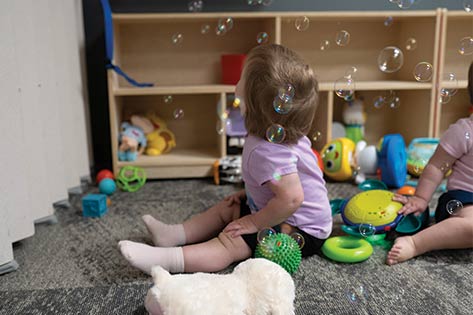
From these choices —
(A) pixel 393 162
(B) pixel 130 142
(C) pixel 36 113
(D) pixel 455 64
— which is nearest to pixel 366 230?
(A) pixel 393 162

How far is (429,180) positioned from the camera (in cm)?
132

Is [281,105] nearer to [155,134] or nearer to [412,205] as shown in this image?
[412,205]

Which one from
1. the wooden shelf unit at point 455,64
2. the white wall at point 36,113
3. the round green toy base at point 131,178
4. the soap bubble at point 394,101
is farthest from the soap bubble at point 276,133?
the wooden shelf unit at point 455,64

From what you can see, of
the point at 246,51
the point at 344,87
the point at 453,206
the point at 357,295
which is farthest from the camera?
the point at 246,51

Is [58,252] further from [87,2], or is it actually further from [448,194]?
[87,2]

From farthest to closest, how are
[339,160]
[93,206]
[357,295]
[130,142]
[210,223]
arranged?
1. [130,142]
2. [339,160]
3. [93,206]
4. [210,223]
5. [357,295]

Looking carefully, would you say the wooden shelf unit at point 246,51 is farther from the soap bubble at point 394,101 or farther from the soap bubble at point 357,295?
the soap bubble at point 357,295

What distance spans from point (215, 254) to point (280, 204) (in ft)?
0.66

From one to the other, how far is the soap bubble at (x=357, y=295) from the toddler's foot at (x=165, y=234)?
1.59ft

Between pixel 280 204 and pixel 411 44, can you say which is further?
pixel 411 44

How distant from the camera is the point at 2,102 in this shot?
1.22 meters

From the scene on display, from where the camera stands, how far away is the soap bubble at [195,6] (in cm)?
226

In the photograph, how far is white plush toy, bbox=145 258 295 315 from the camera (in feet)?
2.61

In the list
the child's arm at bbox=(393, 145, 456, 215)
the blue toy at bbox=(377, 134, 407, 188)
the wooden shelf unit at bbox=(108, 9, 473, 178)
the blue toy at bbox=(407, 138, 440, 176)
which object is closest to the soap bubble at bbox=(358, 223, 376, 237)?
the child's arm at bbox=(393, 145, 456, 215)
